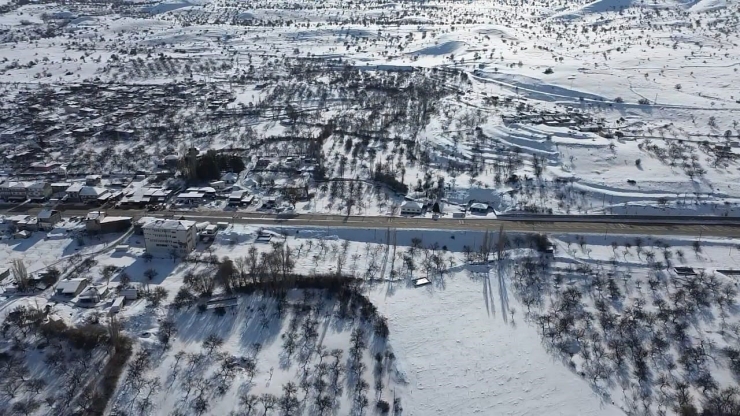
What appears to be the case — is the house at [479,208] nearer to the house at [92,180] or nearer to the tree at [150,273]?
the tree at [150,273]

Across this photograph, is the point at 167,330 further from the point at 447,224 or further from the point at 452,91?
the point at 452,91

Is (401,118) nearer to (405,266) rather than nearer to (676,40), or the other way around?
(405,266)

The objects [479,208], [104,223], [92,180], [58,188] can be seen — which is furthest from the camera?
[92,180]

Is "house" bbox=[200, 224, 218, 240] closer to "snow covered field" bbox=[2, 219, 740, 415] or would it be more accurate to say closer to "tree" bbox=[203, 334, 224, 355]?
"snow covered field" bbox=[2, 219, 740, 415]

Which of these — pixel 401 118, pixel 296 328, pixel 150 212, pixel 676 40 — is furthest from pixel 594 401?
pixel 676 40

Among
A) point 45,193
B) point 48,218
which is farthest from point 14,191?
point 48,218

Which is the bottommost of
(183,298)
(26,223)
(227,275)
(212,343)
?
(212,343)
